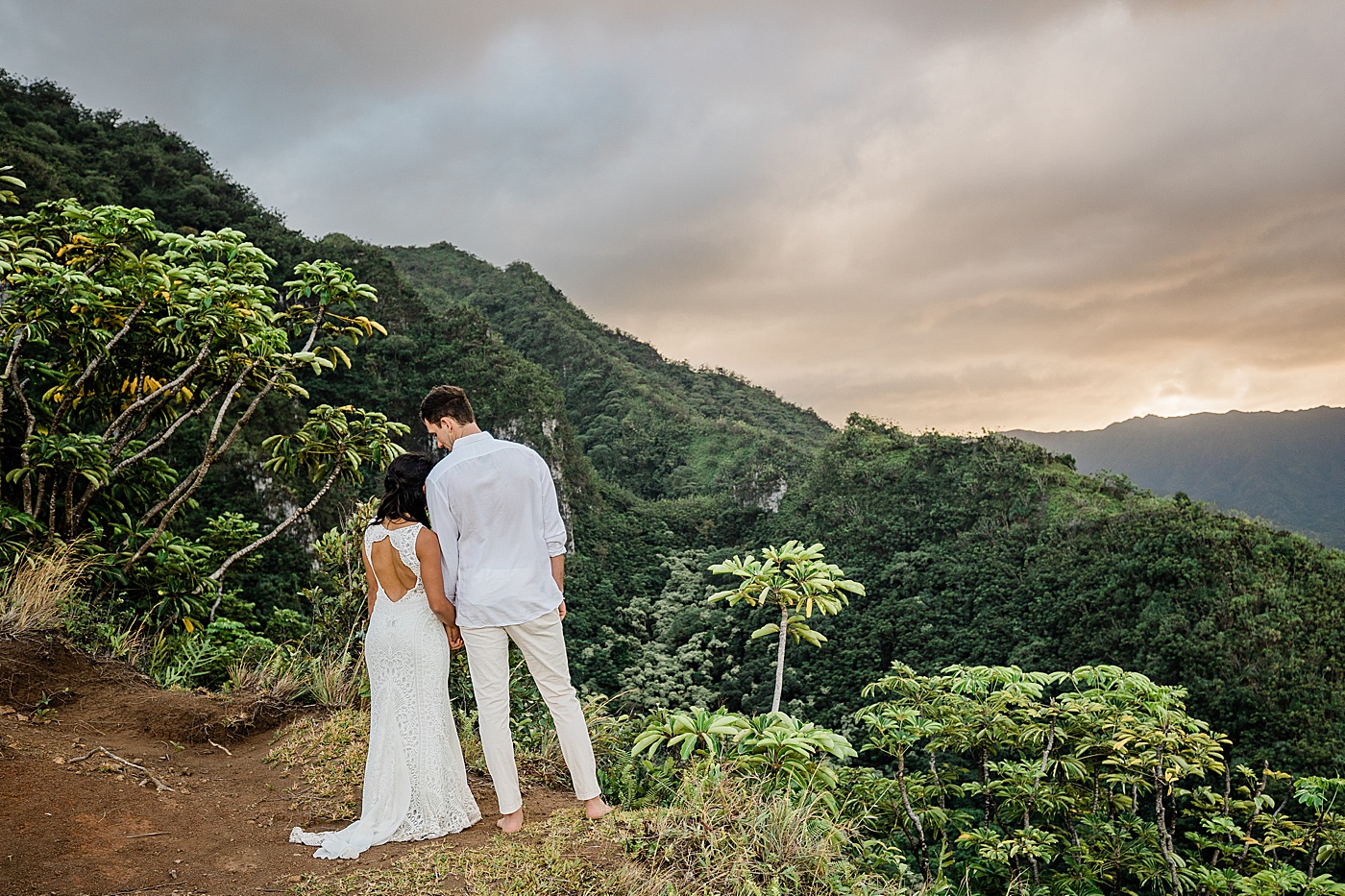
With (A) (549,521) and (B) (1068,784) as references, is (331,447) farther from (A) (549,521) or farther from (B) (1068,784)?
(B) (1068,784)

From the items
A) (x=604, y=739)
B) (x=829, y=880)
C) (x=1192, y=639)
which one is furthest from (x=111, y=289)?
(x=1192, y=639)

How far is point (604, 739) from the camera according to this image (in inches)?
137

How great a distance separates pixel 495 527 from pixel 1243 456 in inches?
4442

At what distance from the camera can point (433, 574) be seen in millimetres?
2584

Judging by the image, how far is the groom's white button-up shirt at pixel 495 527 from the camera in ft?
7.93

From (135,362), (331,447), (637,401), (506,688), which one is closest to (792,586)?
(506,688)

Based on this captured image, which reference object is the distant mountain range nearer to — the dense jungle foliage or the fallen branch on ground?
the dense jungle foliage

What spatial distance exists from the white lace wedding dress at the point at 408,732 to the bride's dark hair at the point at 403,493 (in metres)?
0.05

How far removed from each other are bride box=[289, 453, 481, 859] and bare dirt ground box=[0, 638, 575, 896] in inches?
3.9

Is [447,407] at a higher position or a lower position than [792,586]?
higher

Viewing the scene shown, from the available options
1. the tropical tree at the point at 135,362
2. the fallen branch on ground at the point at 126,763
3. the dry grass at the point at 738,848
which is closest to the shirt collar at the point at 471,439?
the dry grass at the point at 738,848

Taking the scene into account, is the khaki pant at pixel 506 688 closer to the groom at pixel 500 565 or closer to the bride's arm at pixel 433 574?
the groom at pixel 500 565

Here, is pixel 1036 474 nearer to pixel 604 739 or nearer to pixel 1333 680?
pixel 1333 680

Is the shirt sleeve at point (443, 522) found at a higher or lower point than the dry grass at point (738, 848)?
higher
